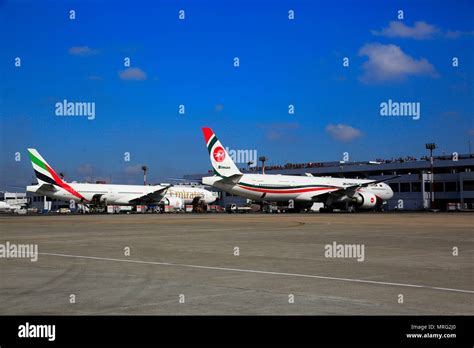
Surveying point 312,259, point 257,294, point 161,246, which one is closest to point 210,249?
point 161,246

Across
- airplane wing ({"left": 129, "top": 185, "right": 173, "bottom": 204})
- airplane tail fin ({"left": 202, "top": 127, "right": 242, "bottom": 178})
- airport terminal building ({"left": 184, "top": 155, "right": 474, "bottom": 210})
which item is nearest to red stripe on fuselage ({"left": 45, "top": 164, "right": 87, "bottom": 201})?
airplane wing ({"left": 129, "top": 185, "right": 173, "bottom": 204})

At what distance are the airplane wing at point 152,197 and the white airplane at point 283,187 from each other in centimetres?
2457

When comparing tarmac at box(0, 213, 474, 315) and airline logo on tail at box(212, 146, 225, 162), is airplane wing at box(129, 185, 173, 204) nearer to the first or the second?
airline logo on tail at box(212, 146, 225, 162)

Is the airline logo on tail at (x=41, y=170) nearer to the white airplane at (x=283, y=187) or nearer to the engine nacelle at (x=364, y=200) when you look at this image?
the white airplane at (x=283, y=187)

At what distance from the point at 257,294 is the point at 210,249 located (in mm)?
9988

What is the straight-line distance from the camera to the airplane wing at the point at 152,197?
317ft

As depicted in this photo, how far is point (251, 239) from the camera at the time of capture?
25.3 meters

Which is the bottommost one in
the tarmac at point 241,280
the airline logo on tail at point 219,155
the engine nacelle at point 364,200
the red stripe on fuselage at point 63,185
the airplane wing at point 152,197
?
the tarmac at point 241,280

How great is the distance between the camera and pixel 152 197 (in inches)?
3836

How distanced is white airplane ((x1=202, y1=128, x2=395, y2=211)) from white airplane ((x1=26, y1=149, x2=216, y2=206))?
24.9 metres

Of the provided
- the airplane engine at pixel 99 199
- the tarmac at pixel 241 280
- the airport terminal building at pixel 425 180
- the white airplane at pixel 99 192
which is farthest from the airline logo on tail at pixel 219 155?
the tarmac at pixel 241 280

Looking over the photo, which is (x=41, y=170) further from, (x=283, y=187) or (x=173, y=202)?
(x=283, y=187)

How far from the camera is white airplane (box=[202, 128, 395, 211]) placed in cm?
7250
